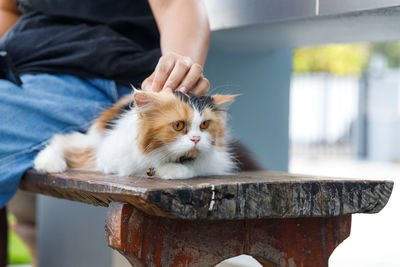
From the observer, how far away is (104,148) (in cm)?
153

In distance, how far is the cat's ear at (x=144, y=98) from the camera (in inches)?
51.3

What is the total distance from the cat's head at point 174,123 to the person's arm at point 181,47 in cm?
5

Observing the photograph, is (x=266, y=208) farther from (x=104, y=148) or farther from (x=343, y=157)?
(x=343, y=157)

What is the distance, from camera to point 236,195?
1.12 meters

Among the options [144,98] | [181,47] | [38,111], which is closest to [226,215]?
[144,98]

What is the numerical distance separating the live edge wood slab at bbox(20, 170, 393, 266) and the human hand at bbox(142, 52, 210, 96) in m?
0.23

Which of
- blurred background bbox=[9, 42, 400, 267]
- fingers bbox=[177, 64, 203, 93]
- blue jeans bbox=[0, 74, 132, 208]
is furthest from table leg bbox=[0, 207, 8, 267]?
blurred background bbox=[9, 42, 400, 267]

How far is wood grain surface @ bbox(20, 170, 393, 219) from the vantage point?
1048 mm

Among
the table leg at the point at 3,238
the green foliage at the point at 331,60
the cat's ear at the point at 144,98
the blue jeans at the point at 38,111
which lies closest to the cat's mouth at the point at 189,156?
the cat's ear at the point at 144,98

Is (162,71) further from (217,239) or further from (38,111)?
(38,111)

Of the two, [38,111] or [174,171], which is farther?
[38,111]

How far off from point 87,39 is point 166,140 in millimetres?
682

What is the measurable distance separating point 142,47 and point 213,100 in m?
0.61

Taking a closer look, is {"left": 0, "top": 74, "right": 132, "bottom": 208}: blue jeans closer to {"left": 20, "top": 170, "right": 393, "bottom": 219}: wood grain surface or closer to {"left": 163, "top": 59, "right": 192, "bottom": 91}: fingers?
{"left": 20, "top": 170, "right": 393, "bottom": 219}: wood grain surface
